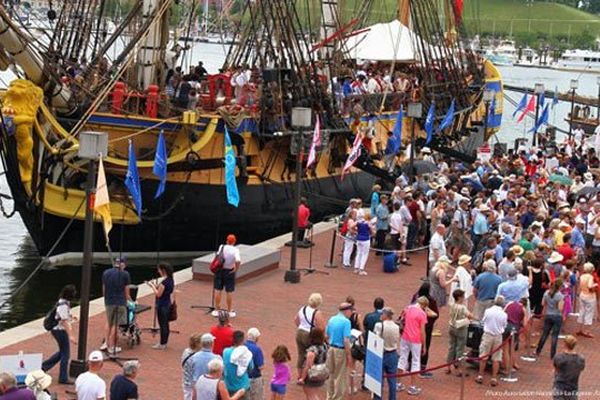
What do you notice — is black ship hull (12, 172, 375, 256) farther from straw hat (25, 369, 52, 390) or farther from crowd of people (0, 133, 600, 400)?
straw hat (25, 369, 52, 390)

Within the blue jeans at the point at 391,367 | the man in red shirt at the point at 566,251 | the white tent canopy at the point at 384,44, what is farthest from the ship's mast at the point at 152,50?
the white tent canopy at the point at 384,44

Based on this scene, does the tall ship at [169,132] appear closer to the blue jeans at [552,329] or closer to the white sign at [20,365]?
the blue jeans at [552,329]

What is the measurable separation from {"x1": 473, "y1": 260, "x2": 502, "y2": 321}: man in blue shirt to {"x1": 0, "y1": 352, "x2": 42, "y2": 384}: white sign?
664 centimetres

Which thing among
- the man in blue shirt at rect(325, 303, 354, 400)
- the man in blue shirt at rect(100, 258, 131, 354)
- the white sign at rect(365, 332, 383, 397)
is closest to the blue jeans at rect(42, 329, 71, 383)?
the man in blue shirt at rect(100, 258, 131, 354)

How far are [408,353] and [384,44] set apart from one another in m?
28.9

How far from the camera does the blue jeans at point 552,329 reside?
55.8 ft

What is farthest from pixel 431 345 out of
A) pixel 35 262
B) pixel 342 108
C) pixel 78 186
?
pixel 342 108

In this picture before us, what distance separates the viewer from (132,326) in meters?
16.6

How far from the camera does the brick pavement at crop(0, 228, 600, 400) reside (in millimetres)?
15570

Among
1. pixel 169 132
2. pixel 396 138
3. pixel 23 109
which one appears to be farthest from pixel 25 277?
pixel 396 138

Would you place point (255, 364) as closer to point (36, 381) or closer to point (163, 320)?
point (36, 381)

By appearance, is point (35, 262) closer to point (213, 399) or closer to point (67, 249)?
point (67, 249)

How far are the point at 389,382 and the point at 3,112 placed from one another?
466 inches

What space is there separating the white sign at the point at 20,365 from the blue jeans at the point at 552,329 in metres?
7.49
